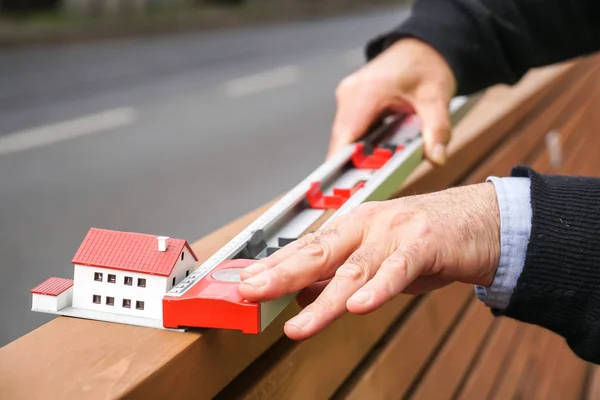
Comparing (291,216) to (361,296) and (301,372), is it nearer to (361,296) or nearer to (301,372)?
(301,372)

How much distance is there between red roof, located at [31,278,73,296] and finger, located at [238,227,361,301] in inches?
10.2

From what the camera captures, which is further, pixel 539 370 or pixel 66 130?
pixel 66 130

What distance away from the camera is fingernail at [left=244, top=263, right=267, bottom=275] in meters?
1.00

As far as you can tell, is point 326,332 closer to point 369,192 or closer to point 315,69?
point 369,192

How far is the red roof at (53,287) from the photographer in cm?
104

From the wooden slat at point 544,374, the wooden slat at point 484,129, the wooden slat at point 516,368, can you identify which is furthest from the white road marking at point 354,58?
the wooden slat at point 516,368

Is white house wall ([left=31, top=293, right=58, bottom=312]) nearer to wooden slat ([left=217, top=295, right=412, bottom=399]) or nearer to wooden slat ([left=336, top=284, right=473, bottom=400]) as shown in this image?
wooden slat ([left=217, top=295, right=412, bottom=399])

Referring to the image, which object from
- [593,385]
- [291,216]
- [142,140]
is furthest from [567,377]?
[142,140]

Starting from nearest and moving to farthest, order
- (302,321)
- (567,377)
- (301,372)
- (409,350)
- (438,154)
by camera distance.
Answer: (302,321) → (301,372) → (409,350) → (438,154) → (567,377)

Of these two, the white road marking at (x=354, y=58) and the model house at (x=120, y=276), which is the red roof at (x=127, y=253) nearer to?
the model house at (x=120, y=276)

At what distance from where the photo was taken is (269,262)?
1019mm

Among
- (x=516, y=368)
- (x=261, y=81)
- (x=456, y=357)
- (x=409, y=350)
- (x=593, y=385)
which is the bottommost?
(x=261, y=81)

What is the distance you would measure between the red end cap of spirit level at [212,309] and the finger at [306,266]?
0.02m

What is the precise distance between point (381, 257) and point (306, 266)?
12 cm
